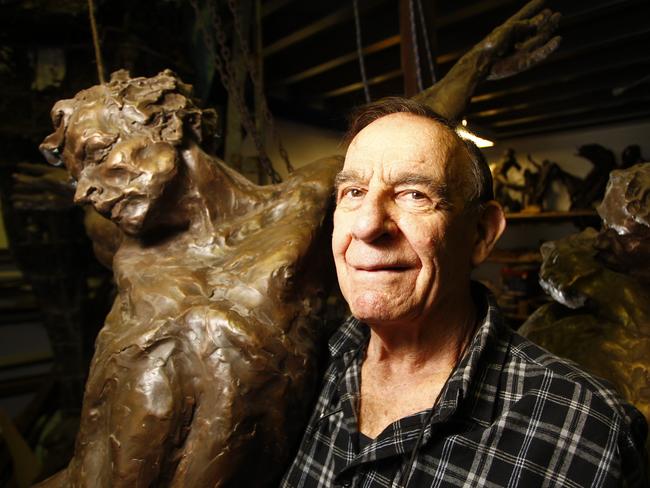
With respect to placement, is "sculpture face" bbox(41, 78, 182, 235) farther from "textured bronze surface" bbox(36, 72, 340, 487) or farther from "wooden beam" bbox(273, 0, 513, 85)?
"wooden beam" bbox(273, 0, 513, 85)

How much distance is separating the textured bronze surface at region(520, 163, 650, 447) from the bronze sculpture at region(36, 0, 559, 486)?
25.9 inches

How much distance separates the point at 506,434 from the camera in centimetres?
71

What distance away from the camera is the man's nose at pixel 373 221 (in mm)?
751

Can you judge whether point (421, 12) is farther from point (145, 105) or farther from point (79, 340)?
point (79, 340)

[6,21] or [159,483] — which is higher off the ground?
[6,21]

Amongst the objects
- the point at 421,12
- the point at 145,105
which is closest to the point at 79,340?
Result: the point at 145,105

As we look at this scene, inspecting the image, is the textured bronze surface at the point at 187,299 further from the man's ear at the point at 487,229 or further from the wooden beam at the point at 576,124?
the wooden beam at the point at 576,124

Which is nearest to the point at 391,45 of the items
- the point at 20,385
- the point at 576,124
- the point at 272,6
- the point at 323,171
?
the point at 272,6

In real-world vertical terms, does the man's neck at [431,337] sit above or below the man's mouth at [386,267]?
below

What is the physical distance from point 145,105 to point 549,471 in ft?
3.21

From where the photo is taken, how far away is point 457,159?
81 centimetres

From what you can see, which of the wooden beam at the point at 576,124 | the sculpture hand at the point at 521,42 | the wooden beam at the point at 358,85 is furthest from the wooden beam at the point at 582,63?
the sculpture hand at the point at 521,42

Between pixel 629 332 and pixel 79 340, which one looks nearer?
pixel 629 332

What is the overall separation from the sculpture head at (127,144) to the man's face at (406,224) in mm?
428
